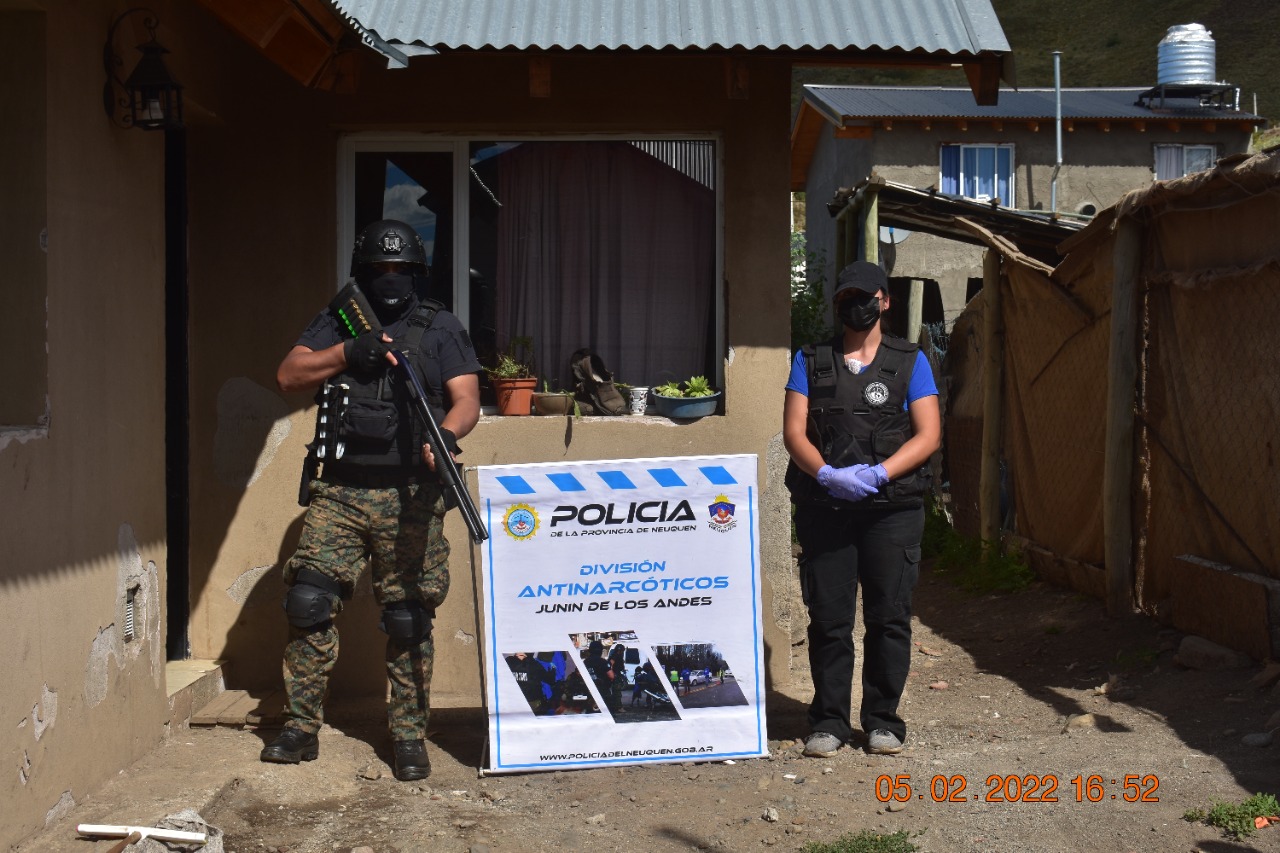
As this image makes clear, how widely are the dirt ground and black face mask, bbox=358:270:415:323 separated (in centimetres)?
172

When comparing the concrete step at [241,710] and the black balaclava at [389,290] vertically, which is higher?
the black balaclava at [389,290]

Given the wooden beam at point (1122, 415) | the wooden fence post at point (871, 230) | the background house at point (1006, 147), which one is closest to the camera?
the wooden beam at point (1122, 415)

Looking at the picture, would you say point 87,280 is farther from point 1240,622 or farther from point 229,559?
point 1240,622

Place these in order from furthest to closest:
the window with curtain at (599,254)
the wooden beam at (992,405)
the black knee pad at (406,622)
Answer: the wooden beam at (992,405), the window with curtain at (599,254), the black knee pad at (406,622)

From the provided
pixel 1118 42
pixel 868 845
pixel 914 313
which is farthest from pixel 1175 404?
pixel 1118 42

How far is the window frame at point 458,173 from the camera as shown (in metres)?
5.75

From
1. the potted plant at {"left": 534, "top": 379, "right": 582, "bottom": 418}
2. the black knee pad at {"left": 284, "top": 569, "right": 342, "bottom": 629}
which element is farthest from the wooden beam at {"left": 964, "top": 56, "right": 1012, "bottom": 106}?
the black knee pad at {"left": 284, "top": 569, "right": 342, "bottom": 629}

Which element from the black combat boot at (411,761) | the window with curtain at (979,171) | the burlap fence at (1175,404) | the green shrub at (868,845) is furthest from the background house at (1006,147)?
the green shrub at (868,845)

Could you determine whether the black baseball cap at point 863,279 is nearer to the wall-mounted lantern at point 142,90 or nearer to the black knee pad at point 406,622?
the black knee pad at point 406,622

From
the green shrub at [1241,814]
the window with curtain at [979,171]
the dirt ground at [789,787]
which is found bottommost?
the dirt ground at [789,787]

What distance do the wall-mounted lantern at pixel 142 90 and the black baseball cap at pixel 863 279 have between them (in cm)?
252

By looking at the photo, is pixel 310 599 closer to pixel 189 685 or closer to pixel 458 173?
pixel 189 685

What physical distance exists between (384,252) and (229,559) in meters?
1.90
